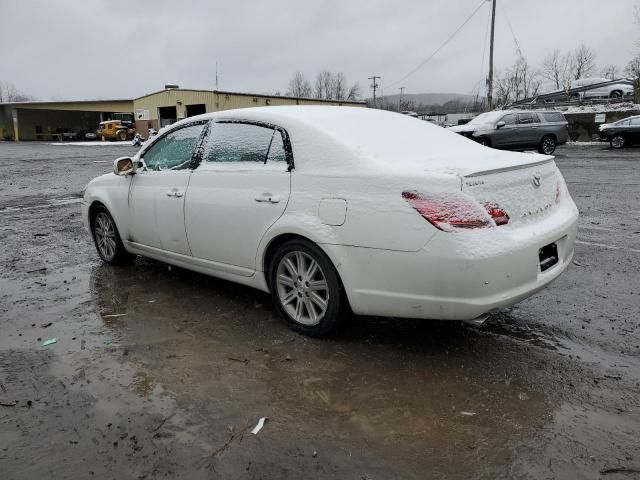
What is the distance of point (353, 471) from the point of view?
7.41 feet

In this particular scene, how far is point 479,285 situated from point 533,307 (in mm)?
1507

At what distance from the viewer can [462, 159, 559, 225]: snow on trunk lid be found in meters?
2.97

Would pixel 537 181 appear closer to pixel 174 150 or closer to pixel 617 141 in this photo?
pixel 174 150

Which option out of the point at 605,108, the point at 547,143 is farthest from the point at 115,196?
the point at 605,108

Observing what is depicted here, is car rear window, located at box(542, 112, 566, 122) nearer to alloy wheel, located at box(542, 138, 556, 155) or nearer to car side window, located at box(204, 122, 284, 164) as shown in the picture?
alloy wheel, located at box(542, 138, 556, 155)

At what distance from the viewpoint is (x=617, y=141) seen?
22.4 metres

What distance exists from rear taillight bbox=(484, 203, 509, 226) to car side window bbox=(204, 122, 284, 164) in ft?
4.94

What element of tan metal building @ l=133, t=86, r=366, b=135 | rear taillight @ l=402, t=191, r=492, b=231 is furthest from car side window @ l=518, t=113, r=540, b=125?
tan metal building @ l=133, t=86, r=366, b=135

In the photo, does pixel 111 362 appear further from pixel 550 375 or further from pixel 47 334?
pixel 550 375

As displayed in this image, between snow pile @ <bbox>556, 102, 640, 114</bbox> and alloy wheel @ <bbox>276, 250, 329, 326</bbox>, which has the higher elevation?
snow pile @ <bbox>556, 102, 640, 114</bbox>

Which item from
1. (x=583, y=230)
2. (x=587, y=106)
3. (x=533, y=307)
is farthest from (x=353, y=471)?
(x=587, y=106)

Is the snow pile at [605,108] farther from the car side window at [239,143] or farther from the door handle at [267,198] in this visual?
the door handle at [267,198]

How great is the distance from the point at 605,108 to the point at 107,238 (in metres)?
30.9

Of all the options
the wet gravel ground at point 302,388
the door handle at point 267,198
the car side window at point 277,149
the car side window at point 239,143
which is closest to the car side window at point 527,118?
the wet gravel ground at point 302,388
